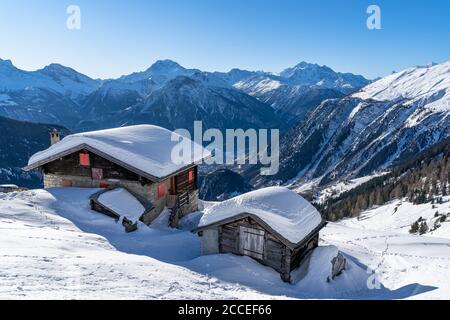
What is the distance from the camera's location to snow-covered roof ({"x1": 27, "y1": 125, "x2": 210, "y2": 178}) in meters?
26.2

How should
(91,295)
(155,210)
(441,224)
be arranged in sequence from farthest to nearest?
1. (441,224)
2. (155,210)
3. (91,295)

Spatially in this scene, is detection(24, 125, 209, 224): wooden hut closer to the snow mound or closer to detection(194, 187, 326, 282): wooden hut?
the snow mound

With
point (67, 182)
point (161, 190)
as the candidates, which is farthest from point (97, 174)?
point (161, 190)

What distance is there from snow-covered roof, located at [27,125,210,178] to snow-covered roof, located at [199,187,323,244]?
6928mm

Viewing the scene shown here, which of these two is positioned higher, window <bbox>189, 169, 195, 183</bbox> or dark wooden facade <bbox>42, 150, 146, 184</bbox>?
dark wooden facade <bbox>42, 150, 146, 184</bbox>

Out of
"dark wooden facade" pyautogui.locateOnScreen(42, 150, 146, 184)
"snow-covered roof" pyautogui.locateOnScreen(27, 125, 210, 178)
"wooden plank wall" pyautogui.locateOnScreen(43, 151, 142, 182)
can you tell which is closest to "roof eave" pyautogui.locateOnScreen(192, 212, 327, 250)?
"snow-covered roof" pyautogui.locateOnScreen(27, 125, 210, 178)

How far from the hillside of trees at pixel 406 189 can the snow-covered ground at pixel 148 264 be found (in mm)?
100952

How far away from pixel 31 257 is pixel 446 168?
16286cm

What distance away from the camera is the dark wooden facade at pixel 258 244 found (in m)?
18.6

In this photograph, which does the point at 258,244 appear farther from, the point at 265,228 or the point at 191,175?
the point at 191,175

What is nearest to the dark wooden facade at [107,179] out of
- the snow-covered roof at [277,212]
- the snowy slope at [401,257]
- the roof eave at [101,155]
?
the roof eave at [101,155]

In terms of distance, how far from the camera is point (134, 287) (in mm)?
12227
